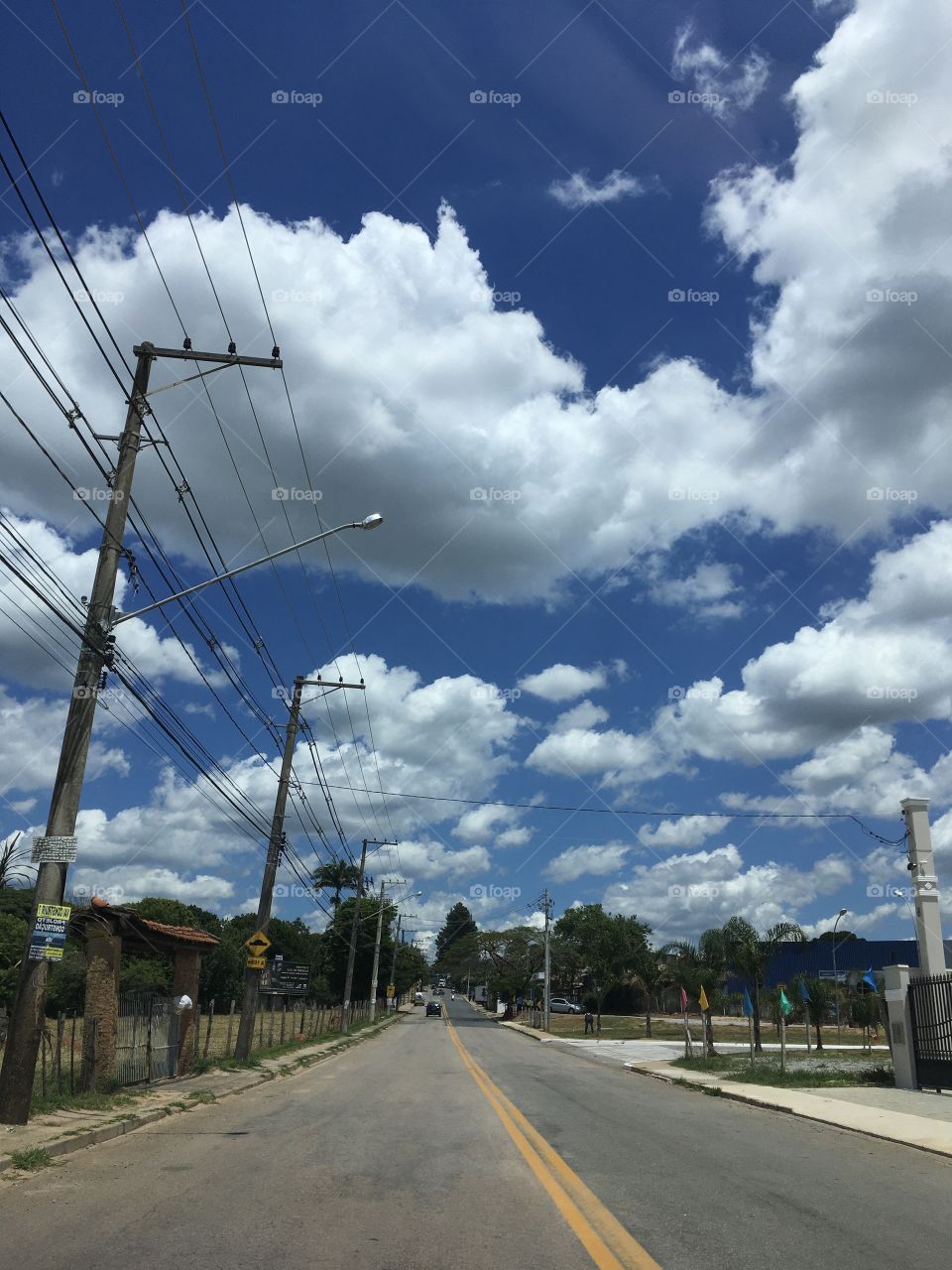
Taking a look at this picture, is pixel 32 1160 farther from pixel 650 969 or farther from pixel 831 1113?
pixel 650 969

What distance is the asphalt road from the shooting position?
6387mm

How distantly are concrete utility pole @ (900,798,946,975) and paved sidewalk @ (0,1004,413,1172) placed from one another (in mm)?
15583

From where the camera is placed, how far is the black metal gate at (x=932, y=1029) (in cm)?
1919

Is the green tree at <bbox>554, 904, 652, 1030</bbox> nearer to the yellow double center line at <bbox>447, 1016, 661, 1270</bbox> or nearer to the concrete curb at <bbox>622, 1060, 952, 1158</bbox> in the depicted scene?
the concrete curb at <bbox>622, 1060, 952, 1158</bbox>

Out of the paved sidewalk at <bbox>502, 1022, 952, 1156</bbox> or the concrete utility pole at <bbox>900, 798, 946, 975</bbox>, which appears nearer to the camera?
the paved sidewalk at <bbox>502, 1022, 952, 1156</bbox>

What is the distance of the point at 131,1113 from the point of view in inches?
544

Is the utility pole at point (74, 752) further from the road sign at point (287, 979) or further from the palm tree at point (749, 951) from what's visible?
the road sign at point (287, 979)

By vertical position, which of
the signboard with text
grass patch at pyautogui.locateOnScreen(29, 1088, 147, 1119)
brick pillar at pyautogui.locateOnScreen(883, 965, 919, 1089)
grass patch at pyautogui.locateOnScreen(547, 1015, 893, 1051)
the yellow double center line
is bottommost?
grass patch at pyautogui.locateOnScreen(547, 1015, 893, 1051)

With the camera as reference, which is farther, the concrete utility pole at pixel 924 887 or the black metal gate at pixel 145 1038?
the concrete utility pole at pixel 924 887

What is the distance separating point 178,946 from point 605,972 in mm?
48381

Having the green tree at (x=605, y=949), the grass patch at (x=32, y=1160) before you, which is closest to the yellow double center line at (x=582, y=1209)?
A: the grass patch at (x=32, y=1160)

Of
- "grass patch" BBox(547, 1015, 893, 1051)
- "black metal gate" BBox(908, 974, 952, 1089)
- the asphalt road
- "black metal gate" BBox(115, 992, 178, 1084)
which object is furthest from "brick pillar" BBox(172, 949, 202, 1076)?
"grass patch" BBox(547, 1015, 893, 1051)

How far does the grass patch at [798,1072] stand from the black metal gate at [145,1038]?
1312cm

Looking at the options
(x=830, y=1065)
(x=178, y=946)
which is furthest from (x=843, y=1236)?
(x=830, y=1065)
